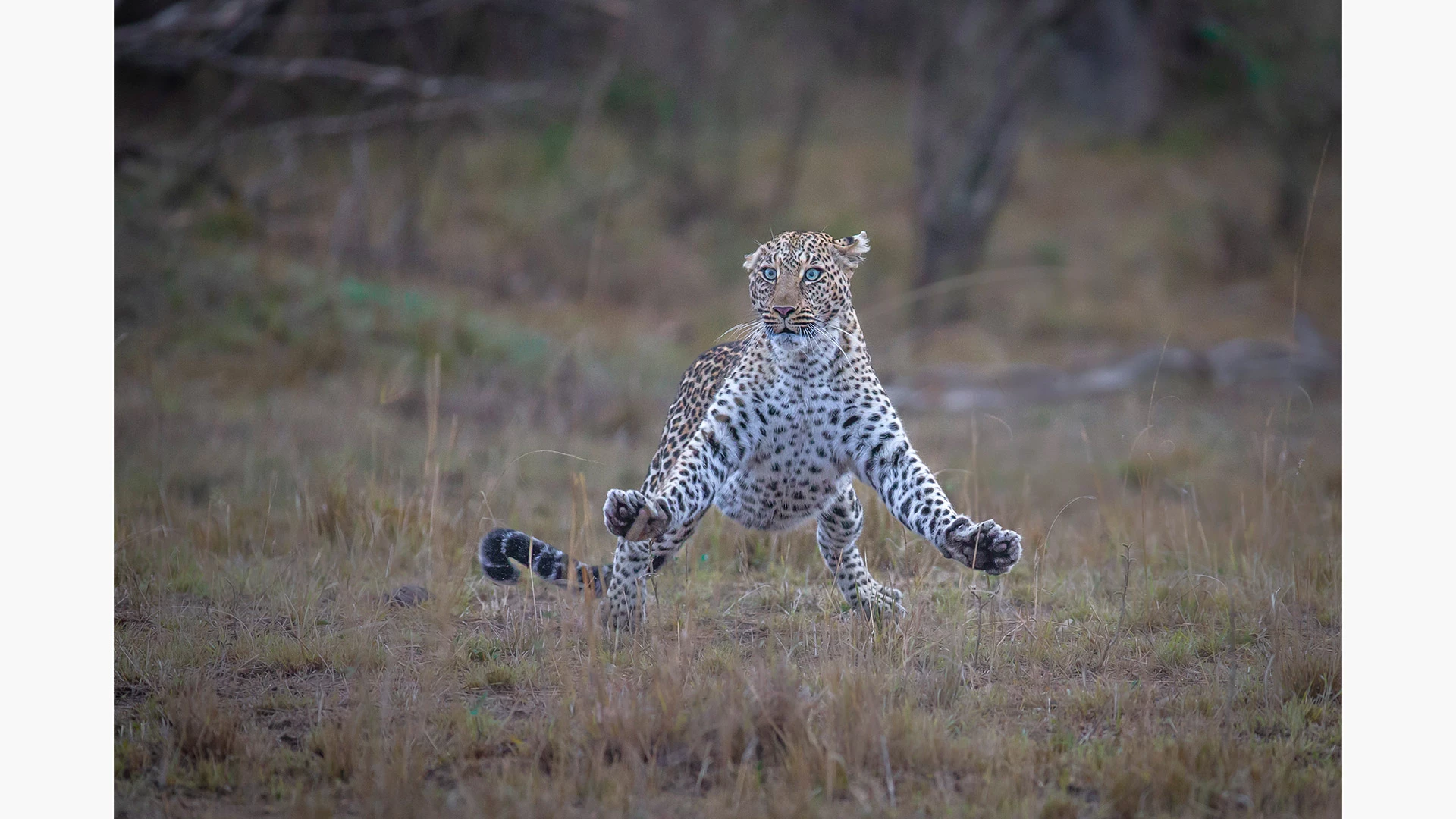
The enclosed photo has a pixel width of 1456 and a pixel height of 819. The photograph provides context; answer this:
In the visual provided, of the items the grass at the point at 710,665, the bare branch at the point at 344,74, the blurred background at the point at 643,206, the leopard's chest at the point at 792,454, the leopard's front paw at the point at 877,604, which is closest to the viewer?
the grass at the point at 710,665

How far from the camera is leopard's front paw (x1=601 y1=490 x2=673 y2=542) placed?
3.72 metres

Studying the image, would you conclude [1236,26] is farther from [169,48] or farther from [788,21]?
Result: [169,48]

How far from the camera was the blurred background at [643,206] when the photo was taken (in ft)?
28.8

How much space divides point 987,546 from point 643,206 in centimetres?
1067

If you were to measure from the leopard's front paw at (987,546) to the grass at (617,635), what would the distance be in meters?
0.46

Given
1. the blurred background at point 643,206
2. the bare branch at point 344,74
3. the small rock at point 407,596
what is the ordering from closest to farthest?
1. the small rock at point 407,596
2. the blurred background at point 643,206
3. the bare branch at point 344,74

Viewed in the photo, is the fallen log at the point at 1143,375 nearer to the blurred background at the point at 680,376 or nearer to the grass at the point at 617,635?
the blurred background at the point at 680,376

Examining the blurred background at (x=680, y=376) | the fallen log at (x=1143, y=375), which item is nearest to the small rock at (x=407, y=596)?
the blurred background at (x=680, y=376)

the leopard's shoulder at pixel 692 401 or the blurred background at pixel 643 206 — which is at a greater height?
the blurred background at pixel 643 206

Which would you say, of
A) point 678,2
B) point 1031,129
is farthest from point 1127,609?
point 1031,129

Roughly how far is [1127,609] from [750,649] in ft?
4.88

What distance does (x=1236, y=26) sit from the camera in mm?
12891

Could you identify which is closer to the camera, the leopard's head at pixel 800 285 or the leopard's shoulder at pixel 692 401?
the leopard's head at pixel 800 285

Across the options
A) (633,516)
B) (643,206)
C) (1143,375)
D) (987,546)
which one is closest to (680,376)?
(1143,375)
